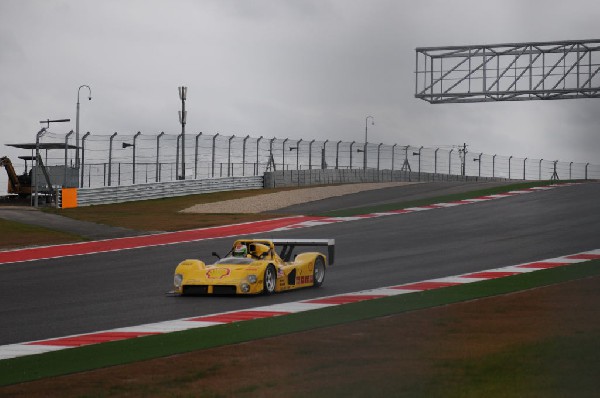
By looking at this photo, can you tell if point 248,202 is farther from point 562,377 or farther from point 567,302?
point 562,377

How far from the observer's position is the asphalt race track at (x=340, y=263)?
16211 mm

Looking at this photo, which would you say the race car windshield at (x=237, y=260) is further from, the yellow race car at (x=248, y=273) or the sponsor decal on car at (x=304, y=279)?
the sponsor decal on car at (x=304, y=279)

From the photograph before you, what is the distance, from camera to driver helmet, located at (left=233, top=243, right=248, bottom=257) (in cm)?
1856

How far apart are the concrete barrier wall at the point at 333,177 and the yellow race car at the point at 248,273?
3182 centimetres

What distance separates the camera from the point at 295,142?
54.1 metres

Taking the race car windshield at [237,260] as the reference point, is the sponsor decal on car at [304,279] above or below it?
below

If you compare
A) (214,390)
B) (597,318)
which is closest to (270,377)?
(214,390)

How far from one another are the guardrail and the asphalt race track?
Result: 12767 mm

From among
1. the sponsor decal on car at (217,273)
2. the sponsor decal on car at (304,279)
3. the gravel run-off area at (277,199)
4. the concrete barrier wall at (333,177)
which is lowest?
the sponsor decal on car at (304,279)

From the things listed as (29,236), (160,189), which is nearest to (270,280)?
(29,236)

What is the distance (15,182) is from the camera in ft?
153

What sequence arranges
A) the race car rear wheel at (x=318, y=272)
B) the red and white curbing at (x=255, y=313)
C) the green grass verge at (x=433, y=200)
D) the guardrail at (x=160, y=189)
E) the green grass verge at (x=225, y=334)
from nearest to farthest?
the green grass verge at (x=225, y=334)
the red and white curbing at (x=255, y=313)
the race car rear wheel at (x=318, y=272)
the green grass verge at (x=433, y=200)
the guardrail at (x=160, y=189)

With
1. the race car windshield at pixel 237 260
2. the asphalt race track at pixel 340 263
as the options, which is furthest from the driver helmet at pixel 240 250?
the asphalt race track at pixel 340 263

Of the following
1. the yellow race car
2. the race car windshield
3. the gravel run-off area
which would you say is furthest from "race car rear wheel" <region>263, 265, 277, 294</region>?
the gravel run-off area
